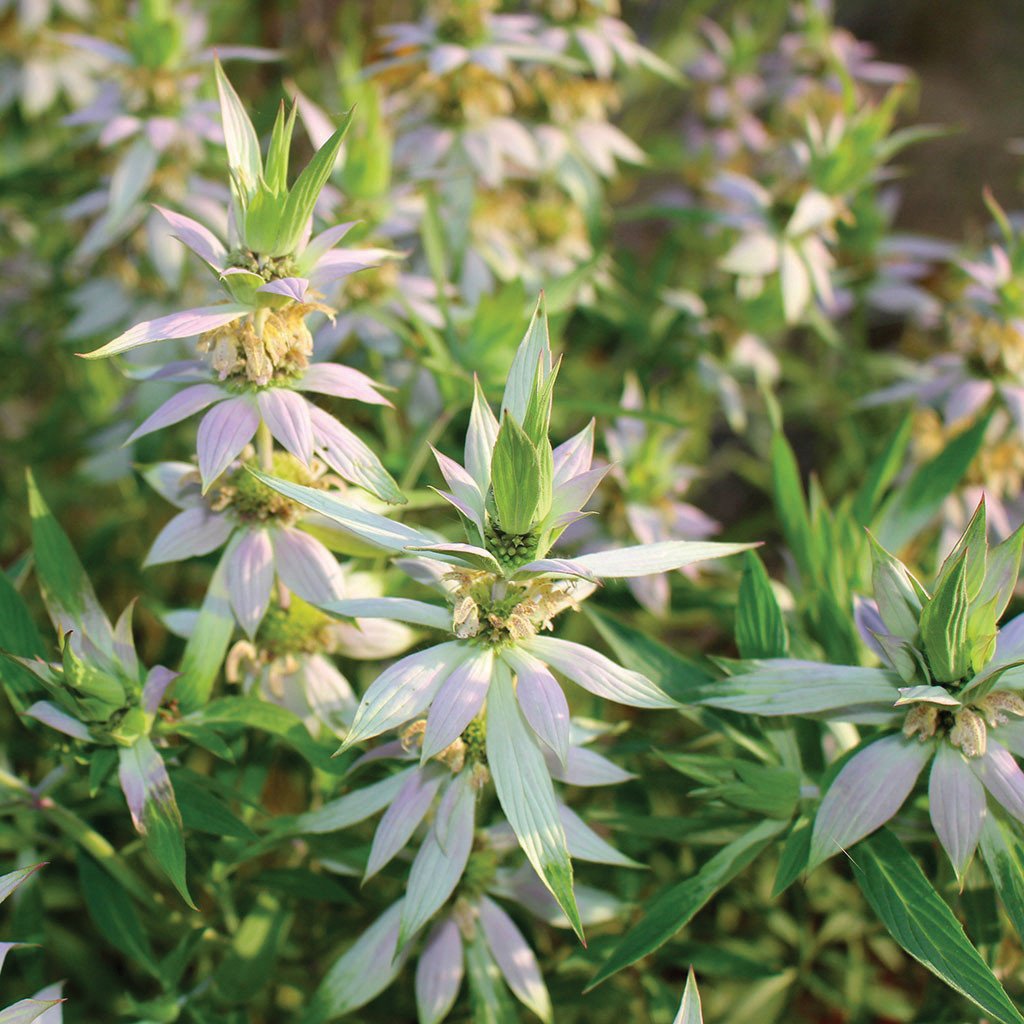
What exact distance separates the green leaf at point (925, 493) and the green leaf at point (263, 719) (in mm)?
549

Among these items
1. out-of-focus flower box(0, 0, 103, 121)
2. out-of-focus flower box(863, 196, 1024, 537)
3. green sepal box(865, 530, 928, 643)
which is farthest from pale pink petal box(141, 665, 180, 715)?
out-of-focus flower box(0, 0, 103, 121)

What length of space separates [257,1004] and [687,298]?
1018mm

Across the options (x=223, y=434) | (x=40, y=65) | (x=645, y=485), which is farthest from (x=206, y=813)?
(x=40, y=65)

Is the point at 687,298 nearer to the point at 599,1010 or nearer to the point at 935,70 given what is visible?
the point at 599,1010

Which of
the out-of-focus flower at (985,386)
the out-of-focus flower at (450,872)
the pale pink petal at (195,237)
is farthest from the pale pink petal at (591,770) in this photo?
the out-of-focus flower at (985,386)

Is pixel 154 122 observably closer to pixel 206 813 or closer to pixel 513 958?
pixel 206 813

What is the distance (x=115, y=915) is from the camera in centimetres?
80

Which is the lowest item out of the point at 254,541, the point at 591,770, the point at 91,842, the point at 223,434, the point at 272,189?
the point at 91,842

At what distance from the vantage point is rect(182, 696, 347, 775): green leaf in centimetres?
73

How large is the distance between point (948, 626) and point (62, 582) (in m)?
0.62

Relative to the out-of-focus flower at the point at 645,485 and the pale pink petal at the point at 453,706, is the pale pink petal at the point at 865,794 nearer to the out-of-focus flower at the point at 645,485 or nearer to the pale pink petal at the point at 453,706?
the pale pink petal at the point at 453,706

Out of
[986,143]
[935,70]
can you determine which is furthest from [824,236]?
[935,70]

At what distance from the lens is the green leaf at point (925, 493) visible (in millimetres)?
950

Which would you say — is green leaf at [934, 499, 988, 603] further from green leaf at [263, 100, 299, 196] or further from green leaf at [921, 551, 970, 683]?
green leaf at [263, 100, 299, 196]
